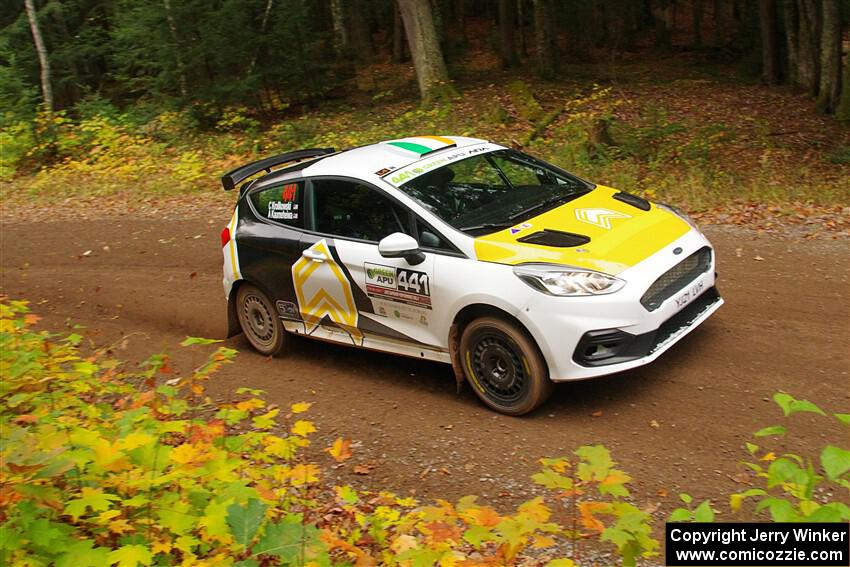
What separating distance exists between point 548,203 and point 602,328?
1.60 meters

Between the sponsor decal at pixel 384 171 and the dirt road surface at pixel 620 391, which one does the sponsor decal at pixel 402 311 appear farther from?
the sponsor decal at pixel 384 171

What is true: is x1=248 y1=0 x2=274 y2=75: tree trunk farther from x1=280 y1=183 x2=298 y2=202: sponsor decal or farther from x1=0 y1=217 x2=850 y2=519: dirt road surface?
x1=280 y1=183 x2=298 y2=202: sponsor decal

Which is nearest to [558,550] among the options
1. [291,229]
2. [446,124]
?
[291,229]

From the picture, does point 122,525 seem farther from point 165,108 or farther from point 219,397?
point 165,108

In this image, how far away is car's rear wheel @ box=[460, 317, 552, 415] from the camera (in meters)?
5.76

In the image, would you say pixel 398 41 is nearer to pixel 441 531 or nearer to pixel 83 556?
pixel 441 531

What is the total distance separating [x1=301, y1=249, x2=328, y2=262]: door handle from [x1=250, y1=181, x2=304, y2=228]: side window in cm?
31

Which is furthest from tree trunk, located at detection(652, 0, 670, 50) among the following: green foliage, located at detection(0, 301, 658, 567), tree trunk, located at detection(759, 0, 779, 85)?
green foliage, located at detection(0, 301, 658, 567)

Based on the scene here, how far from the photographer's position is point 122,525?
143 inches

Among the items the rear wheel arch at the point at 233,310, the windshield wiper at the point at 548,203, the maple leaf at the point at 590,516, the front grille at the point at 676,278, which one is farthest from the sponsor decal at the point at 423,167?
the maple leaf at the point at 590,516

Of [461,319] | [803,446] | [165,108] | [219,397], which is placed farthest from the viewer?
[165,108]

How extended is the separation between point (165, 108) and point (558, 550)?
1879 centimetres

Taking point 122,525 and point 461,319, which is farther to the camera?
point 461,319

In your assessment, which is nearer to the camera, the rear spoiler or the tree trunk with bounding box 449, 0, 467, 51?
the rear spoiler
